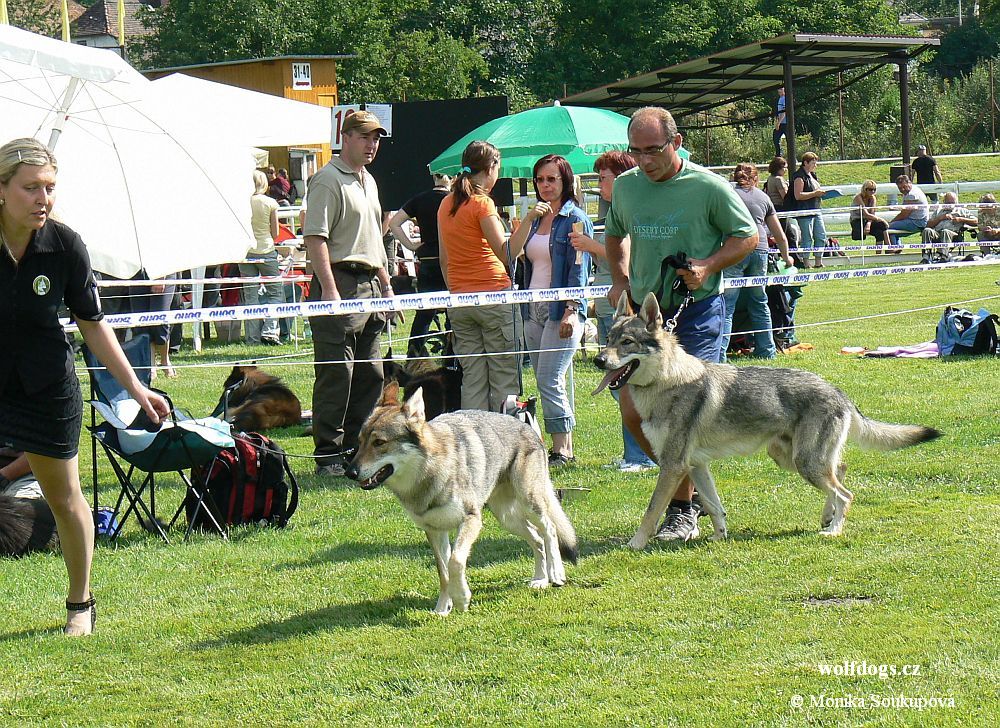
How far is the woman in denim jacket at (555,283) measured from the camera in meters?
7.57

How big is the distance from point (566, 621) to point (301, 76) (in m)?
32.4

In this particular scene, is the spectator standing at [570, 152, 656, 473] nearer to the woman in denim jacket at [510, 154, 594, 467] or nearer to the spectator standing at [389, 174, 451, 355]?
the woman in denim jacket at [510, 154, 594, 467]

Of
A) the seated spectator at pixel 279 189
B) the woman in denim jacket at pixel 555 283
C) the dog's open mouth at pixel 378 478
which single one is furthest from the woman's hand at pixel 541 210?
the seated spectator at pixel 279 189

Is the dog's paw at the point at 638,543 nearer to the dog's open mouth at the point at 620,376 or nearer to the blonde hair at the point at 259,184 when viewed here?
the dog's open mouth at the point at 620,376

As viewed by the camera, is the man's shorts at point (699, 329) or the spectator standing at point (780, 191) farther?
the spectator standing at point (780, 191)

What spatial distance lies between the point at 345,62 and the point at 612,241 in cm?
4414

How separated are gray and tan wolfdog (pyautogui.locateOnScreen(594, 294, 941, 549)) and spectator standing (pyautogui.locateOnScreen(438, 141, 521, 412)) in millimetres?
2008

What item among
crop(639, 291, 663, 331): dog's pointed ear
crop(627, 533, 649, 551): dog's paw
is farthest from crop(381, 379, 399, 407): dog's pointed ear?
crop(627, 533, 649, 551): dog's paw

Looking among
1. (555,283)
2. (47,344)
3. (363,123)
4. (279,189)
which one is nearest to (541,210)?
(555,283)

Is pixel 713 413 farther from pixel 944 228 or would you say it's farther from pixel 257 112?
pixel 944 228

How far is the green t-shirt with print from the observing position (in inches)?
228

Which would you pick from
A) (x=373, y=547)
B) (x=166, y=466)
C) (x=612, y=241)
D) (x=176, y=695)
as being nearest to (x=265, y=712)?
(x=176, y=695)

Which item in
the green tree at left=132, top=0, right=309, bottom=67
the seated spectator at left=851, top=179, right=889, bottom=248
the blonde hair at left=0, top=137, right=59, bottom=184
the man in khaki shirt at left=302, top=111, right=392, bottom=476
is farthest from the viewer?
the green tree at left=132, top=0, right=309, bottom=67

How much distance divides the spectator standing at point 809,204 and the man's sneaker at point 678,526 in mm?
16079
